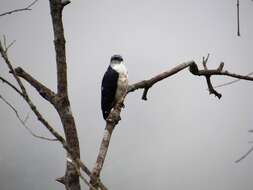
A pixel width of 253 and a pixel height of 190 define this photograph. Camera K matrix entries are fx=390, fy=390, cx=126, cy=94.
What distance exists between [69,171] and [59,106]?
22.0 inches

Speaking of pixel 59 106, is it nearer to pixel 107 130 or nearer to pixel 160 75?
pixel 107 130

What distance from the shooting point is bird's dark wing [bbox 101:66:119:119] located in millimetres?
6199

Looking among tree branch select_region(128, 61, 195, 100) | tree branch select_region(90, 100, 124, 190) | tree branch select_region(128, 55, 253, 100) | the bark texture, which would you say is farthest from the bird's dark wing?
the bark texture

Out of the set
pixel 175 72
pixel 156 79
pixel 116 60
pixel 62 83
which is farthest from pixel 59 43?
pixel 116 60

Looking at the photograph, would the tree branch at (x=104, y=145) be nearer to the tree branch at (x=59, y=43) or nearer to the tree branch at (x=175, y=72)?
the tree branch at (x=59, y=43)

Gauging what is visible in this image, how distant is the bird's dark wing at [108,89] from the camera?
6.20 metres

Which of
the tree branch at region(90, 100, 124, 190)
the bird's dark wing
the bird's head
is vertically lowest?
the bird's dark wing

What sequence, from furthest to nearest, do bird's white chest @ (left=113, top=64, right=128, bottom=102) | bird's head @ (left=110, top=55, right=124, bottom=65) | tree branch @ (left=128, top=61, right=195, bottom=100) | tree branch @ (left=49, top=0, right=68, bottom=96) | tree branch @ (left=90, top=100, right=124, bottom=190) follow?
bird's head @ (left=110, top=55, right=124, bottom=65) < bird's white chest @ (left=113, top=64, right=128, bottom=102) < tree branch @ (left=128, top=61, right=195, bottom=100) < tree branch @ (left=49, top=0, right=68, bottom=96) < tree branch @ (left=90, top=100, right=124, bottom=190)

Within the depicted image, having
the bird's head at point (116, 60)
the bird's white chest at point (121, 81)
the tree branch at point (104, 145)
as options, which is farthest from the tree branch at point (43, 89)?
the bird's head at point (116, 60)

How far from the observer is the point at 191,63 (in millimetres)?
4273

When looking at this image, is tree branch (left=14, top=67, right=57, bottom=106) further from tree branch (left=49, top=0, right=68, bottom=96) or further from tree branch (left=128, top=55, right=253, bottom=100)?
tree branch (left=128, top=55, right=253, bottom=100)

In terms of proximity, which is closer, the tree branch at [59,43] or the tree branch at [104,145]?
the tree branch at [104,145]

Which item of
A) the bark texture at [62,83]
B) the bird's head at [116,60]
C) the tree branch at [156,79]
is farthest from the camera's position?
the bird's head at [116,60]

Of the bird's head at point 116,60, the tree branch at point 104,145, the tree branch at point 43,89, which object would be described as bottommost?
the bird's head at point 116,60
